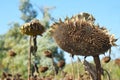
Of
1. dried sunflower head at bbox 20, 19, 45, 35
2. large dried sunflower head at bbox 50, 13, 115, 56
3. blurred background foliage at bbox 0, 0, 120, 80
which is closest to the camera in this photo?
large dried sunflower head at bbox 50, 13, 115, 56

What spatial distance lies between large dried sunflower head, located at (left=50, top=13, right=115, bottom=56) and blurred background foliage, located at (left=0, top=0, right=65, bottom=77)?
14.3 meters

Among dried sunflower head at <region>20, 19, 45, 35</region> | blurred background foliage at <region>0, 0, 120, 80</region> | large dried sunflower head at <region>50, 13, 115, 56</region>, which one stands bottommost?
large dried sunflower head at <region>50, 13, 115, 56</region>

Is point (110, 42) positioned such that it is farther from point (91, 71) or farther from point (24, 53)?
point (24, 53)

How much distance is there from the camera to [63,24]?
335cm

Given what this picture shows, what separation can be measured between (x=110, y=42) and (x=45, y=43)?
2482cm

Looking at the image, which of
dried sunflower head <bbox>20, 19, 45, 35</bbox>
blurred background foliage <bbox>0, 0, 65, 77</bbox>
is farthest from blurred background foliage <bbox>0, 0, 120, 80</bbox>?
dried sunflower head <bbox>20, 19, 45, 35</bbox>

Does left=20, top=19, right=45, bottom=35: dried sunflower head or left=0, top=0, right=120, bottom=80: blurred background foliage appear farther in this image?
left=0, top=0, right=120, bottom=80: blurred background foliage

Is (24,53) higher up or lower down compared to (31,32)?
higher up

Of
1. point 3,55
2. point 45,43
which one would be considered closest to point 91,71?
point 45,43

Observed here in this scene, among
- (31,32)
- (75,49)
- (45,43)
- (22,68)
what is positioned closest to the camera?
(75,49)

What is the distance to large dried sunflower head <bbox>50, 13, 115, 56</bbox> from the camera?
3.19 metres

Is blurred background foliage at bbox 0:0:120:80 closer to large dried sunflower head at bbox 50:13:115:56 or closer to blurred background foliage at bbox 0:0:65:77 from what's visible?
blurred background foliage at bbox 0:0:65:77

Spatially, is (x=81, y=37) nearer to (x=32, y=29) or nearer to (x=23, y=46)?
(x=32, y=29)

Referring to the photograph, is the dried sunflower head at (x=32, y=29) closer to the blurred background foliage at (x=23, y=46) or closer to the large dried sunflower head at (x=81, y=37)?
the large dried sunflower head at (x=81, y=37)
